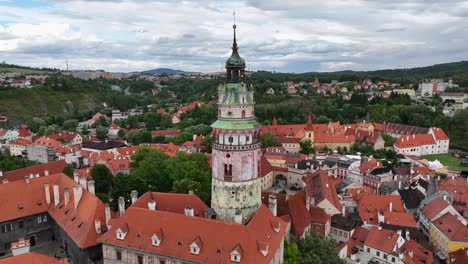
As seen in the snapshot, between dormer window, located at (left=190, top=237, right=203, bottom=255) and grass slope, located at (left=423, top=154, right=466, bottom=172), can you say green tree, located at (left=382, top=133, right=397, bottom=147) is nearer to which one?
grass slope, located at (left=423, top=154, right=466, bottom=172)

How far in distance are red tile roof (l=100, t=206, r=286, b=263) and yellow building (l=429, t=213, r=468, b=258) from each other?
2185cm

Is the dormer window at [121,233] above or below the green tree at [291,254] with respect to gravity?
above

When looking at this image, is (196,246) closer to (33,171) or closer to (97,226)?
(97,226)

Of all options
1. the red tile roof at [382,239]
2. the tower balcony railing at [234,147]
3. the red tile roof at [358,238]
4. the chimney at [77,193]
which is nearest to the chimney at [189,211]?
→ the tower balcony railing at [234,147]

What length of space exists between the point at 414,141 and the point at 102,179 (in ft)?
238

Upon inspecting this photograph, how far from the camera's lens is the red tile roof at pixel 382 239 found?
38.7 m

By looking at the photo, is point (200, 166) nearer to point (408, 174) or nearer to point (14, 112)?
point (408, 174)

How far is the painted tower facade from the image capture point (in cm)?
3062

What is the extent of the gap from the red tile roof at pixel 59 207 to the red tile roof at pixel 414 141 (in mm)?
74570

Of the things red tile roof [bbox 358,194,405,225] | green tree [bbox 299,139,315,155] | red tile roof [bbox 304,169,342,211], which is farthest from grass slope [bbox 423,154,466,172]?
red tile roof [bbox 304,169,342,211]

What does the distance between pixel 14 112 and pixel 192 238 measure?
13104 centimetres

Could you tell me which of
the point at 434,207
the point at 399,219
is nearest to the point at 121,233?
the point at 399,219

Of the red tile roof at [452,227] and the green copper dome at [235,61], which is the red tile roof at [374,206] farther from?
the green copper dome at [235,61]

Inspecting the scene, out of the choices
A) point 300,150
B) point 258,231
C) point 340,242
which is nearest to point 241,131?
point 258,231
